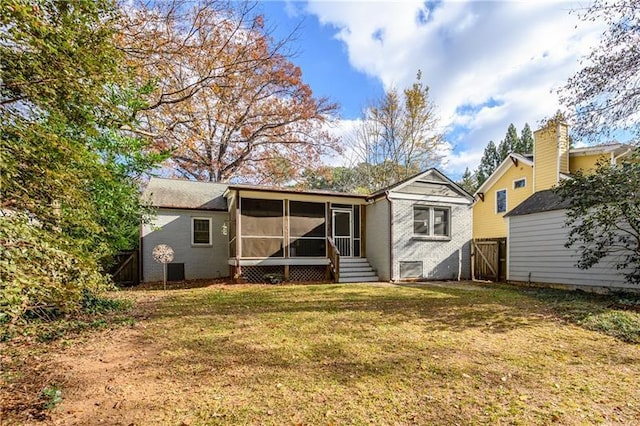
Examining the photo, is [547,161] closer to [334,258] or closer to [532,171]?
[532,171]

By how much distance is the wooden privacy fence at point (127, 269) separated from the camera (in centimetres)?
1191

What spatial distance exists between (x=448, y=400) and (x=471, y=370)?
88 centimetres

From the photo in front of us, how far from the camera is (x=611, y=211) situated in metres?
7.64

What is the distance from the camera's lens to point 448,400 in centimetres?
A: 287

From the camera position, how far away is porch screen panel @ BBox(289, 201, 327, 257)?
11938 mm

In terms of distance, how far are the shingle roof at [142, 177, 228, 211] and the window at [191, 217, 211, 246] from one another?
1.86 ft

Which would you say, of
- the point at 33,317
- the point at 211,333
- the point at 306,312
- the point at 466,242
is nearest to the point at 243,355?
the point at 211,333

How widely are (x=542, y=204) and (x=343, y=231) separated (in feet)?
24.6

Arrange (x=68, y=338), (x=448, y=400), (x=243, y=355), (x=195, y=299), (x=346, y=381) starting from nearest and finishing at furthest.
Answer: (x=448, y=400) < (x=346, y=381) < (x=243, y=355) < (x=68, y=338) < (x=195, y=299)

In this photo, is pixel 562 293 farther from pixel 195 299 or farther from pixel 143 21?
pixel 143 21

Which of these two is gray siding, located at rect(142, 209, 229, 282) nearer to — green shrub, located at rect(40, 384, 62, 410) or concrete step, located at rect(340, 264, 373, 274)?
concrete step, located at rect(340, 264, 373, 274)

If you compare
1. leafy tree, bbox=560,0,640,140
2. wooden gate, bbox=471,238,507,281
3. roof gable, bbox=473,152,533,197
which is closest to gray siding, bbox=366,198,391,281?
wooden gate, bbox=471,238,507,281

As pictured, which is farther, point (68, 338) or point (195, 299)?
point (195, 299)

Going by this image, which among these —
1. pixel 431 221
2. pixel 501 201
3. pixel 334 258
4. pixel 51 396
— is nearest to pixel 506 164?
pixel 501 201
